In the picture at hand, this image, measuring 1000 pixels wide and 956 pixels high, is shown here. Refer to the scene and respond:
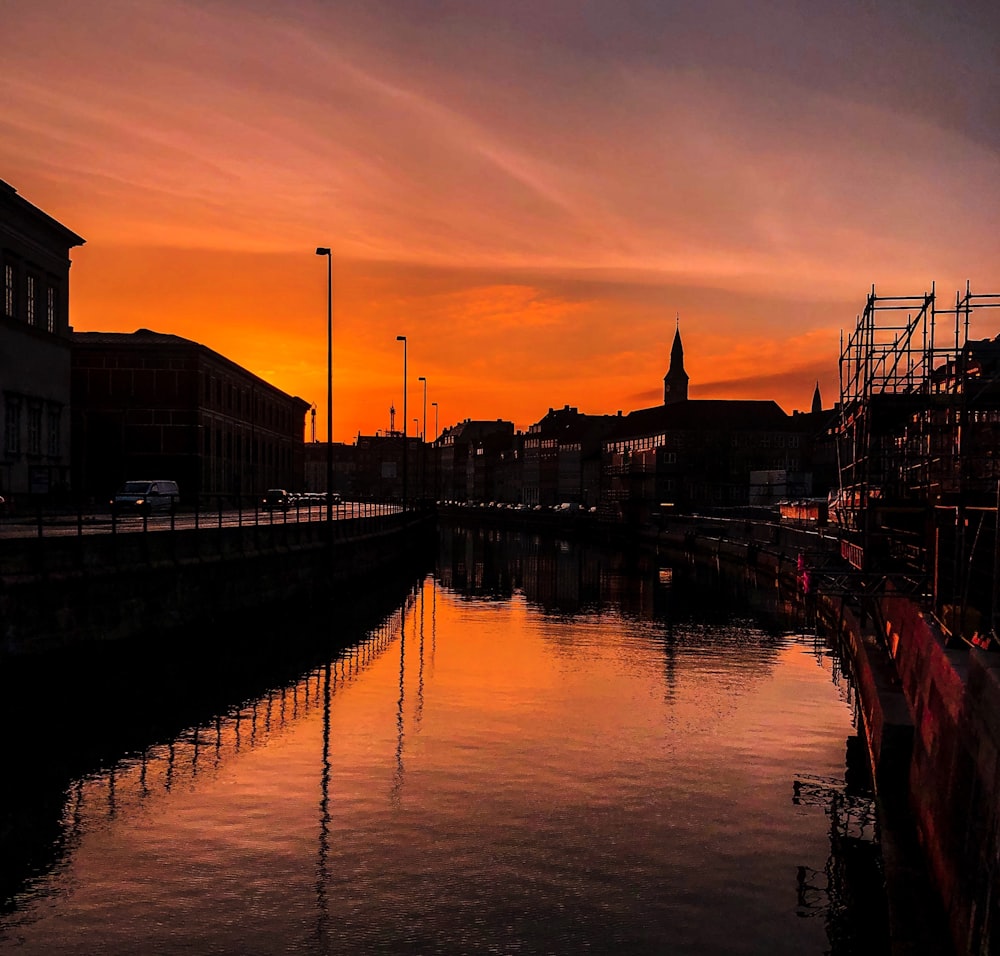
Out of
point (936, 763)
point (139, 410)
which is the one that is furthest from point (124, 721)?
point (139, 410)

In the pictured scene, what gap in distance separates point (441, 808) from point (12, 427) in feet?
137

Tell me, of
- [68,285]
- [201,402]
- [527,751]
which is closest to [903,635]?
[527,751]

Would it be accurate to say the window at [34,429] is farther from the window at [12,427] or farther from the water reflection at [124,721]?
the water reflection at [124,721]

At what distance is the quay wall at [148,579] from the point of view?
25.4 meters

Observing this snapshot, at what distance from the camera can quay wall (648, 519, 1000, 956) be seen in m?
10.0

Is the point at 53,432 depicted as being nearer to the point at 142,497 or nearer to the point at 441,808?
the point at 142,497

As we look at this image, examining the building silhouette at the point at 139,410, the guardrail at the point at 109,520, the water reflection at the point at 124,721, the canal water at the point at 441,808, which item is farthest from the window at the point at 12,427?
the building silhouette at the point at 139,410

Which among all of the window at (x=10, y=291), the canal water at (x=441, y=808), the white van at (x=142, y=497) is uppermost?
the window at (x=10, y=291)

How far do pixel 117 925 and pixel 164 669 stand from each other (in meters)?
16.2

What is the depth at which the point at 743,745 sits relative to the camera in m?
21.3

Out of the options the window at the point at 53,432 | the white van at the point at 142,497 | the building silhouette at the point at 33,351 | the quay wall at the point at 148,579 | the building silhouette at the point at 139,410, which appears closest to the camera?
the quay wall at the point at 148,579

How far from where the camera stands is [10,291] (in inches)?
2069

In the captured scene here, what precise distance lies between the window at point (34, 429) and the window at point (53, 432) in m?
1.13

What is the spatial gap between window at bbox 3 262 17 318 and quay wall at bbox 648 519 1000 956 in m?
43.0
